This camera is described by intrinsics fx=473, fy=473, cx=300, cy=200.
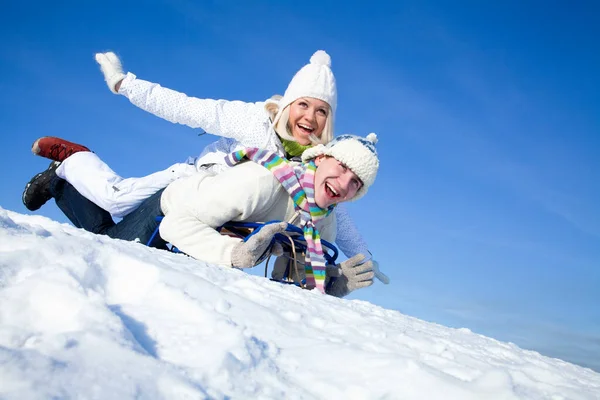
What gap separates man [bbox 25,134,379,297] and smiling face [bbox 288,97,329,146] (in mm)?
564

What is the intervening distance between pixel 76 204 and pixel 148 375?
3562 millimetres

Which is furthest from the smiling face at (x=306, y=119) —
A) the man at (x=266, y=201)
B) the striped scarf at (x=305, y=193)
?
the striped scarf at (x=305, y=193)

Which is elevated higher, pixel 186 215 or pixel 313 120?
pixel 313 120

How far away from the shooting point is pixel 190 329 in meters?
1.06

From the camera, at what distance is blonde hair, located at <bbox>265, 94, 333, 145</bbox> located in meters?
3.73

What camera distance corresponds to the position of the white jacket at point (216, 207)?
9.18 feet

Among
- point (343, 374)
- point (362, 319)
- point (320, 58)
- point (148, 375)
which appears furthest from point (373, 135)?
point (148, 375)

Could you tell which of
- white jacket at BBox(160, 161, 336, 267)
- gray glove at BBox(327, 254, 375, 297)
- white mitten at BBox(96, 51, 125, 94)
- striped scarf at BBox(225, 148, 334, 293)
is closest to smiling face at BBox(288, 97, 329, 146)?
striped scarf at BBox(225, 148, 334, 293)

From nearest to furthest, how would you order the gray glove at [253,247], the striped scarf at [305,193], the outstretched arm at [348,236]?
the gray glove at [253,247] < the striped scarf at [305,193] < the outstretched arm at [348,236]

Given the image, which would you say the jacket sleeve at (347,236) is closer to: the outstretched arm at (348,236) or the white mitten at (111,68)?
the outstretched arm at (348,236)

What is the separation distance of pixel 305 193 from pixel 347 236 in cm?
131

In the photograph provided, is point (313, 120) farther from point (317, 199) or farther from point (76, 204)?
point (76, 204)

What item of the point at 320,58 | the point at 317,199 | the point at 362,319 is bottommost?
the point at 362,319

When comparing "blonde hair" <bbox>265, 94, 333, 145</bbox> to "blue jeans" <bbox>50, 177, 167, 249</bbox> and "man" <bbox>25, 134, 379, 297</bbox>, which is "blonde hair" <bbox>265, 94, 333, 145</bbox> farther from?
"blue jeans" <bbox>50, 177, 167, 249</bbox>
